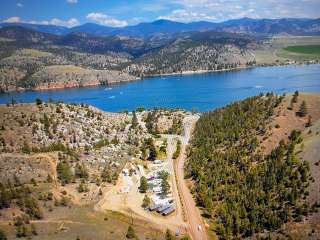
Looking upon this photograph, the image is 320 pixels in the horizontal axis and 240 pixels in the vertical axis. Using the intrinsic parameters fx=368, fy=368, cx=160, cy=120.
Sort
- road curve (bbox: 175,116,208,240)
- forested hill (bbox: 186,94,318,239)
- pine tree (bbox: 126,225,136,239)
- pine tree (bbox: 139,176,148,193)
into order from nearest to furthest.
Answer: pine tree (bbox: 126,225,136,239)
forested hill (bbox: 186,94,318,239)
road curve (bbox: 175,116,208,240)
pine tree (bbox: 139,176,148,193)

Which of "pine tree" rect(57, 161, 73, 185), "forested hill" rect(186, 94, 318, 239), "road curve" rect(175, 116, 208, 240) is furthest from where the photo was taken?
"pine tree" rect(57, 161, 73, 185)

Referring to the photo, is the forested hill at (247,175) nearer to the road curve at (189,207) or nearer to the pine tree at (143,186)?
the road curve at (189,207)

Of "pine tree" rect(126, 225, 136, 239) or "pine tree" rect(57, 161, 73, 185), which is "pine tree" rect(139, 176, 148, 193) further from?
"pine tree" rect(126, 225, 136, 239)

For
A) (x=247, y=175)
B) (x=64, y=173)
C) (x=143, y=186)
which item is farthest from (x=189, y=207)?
(x=64, y=173)

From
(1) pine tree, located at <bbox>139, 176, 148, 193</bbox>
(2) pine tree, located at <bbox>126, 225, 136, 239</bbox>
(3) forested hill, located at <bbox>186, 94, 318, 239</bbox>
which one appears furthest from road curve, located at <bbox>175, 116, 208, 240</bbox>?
(2) pine tree, located at <bbox>126, 225, 136, 239</bbox>

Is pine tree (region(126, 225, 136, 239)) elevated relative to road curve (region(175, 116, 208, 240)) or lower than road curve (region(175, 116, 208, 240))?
elevated

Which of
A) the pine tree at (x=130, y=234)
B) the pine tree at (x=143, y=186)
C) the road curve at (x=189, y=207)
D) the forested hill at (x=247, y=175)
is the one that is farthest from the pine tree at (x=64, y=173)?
the forested hill at (x=247, y=175)

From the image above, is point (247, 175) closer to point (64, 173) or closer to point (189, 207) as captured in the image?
point (189, 207)

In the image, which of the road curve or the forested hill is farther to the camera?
the road curve

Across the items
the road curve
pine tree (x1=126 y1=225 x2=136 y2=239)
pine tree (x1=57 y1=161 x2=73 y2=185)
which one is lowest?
the road curve
